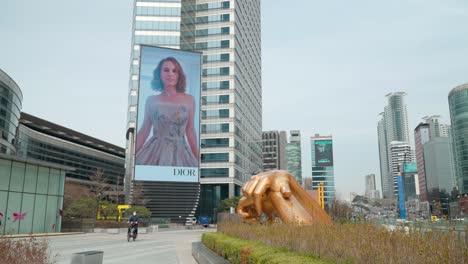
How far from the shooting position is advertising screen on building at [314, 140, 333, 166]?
14388 centimetres

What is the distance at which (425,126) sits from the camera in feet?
487

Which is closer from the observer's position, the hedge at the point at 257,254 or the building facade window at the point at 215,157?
the hedge at the point at 257,254

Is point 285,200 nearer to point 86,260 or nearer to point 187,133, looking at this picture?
point 86,260

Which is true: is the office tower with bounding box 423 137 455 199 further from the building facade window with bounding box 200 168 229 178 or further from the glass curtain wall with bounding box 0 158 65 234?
the glass curtain wall with bounding box 0 158 65 234

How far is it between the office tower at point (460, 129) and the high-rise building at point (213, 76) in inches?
2521

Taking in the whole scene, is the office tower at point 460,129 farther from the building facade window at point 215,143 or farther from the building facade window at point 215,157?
the building facade window at point 215,143

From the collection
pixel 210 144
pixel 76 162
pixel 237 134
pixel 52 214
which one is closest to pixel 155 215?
pixel 210 144

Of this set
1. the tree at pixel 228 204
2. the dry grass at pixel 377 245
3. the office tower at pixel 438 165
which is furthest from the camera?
the office tower at pixel 438 165

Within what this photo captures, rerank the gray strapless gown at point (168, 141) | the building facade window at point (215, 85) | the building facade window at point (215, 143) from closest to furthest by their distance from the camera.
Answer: the gray strapless gown at point (168, 141), the building facade window at point (215, 143), the building facade window at point (215, 85)

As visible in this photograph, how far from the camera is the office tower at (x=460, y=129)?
10356 centimetres

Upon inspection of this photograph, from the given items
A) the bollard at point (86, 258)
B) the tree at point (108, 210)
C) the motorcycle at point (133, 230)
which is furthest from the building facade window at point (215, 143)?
the bollard at point (86, 258)

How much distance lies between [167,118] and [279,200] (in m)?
44.1

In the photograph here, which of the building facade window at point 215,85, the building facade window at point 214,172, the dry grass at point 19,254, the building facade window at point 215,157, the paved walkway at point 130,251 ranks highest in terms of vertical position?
the building facade window at point 215,85

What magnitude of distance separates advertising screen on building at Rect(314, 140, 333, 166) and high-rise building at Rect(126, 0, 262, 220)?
69267 millimetres
